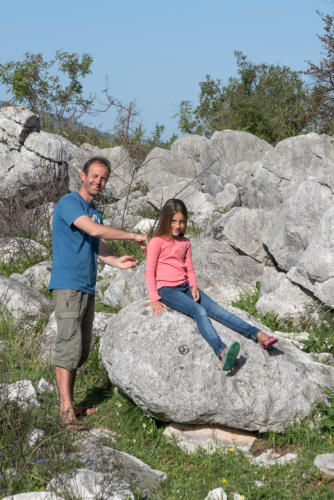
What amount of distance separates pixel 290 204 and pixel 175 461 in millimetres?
4521

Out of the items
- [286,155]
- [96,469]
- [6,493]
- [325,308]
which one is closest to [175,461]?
[96,469]

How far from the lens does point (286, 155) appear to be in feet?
39.6

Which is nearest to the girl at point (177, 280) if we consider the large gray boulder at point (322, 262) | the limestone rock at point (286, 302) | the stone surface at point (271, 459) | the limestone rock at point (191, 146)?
the stone surface at point (271, 459)

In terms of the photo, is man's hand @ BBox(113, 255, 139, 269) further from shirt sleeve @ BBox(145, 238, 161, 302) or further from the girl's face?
the girl's face

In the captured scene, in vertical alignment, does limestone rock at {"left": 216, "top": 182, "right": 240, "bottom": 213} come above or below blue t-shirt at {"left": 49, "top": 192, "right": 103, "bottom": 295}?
above

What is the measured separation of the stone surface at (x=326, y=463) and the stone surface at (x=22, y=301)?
167 inches

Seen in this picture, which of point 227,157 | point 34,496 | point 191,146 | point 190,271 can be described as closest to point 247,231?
point 190,271

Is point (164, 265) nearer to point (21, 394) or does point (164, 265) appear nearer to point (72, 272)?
point (72, 272)

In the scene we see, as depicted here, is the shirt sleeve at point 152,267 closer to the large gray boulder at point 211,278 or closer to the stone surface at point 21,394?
the stone surface at point 21,394

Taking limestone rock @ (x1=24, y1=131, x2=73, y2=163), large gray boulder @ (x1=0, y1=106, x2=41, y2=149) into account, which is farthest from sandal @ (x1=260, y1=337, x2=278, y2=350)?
large gray boulder @ (x1=0, y1=106, x2=41, y2=149)

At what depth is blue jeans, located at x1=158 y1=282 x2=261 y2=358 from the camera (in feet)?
15.1

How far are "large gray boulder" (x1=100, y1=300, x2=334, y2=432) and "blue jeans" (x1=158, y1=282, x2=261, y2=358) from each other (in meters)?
0.07

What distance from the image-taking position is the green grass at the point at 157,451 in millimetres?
3664

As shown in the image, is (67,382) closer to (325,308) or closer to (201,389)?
(201,389)
